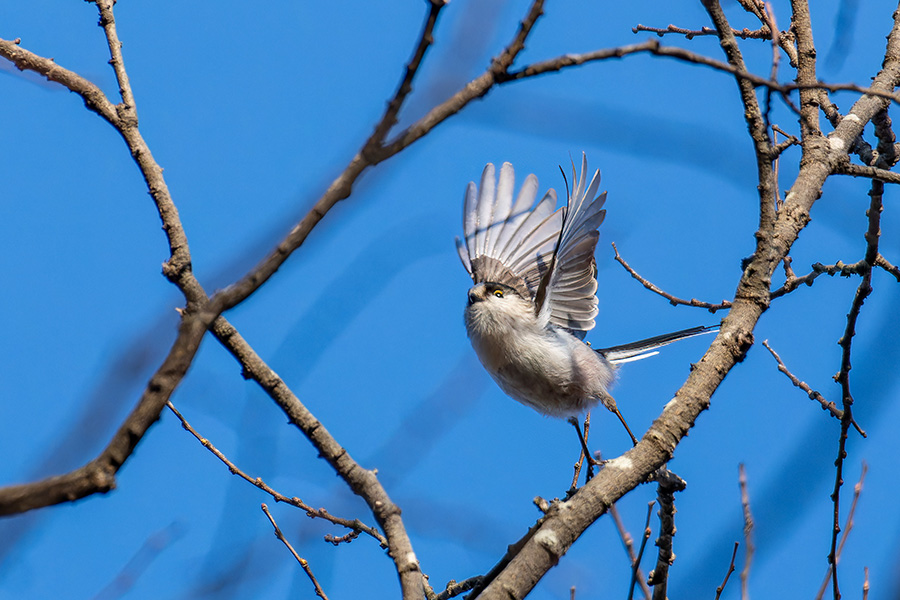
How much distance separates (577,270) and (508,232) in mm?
934

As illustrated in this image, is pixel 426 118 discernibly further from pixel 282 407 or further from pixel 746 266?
pixel 746 266

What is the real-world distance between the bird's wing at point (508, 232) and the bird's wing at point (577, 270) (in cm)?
54

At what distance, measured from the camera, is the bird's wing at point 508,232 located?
450 centimetres

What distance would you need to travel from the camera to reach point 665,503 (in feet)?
8.34

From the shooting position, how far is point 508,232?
4.64 meters

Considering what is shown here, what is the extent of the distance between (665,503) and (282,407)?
1301mm

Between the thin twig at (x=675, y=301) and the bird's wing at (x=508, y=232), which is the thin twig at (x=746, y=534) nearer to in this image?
the thin twig at (x=675, y=301)

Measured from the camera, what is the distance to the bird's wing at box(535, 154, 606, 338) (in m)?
3.16

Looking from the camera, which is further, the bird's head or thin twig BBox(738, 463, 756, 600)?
the bird's head

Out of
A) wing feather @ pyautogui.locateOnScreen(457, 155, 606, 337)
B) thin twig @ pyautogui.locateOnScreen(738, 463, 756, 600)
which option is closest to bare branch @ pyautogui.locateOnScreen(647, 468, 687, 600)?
thin twig @ pyautogui.locateOnScreen(738, 463, 756, 600)

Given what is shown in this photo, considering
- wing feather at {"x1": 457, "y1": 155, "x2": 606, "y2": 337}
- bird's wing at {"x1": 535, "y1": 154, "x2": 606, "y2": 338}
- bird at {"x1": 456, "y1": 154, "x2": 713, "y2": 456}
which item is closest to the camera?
bird's wing at {"x1": 535, "y1": 154, "x2": 606, "y2": 338}

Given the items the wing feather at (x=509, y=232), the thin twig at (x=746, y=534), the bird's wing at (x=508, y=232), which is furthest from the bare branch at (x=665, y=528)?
the bird's wing at (x=508, y=232)

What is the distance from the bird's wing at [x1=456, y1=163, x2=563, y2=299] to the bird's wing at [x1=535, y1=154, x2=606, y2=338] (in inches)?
21.1

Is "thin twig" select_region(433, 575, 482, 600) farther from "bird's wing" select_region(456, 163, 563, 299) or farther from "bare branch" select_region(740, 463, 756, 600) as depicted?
"bird's wing" select_region(456, 163, 563, 299)
